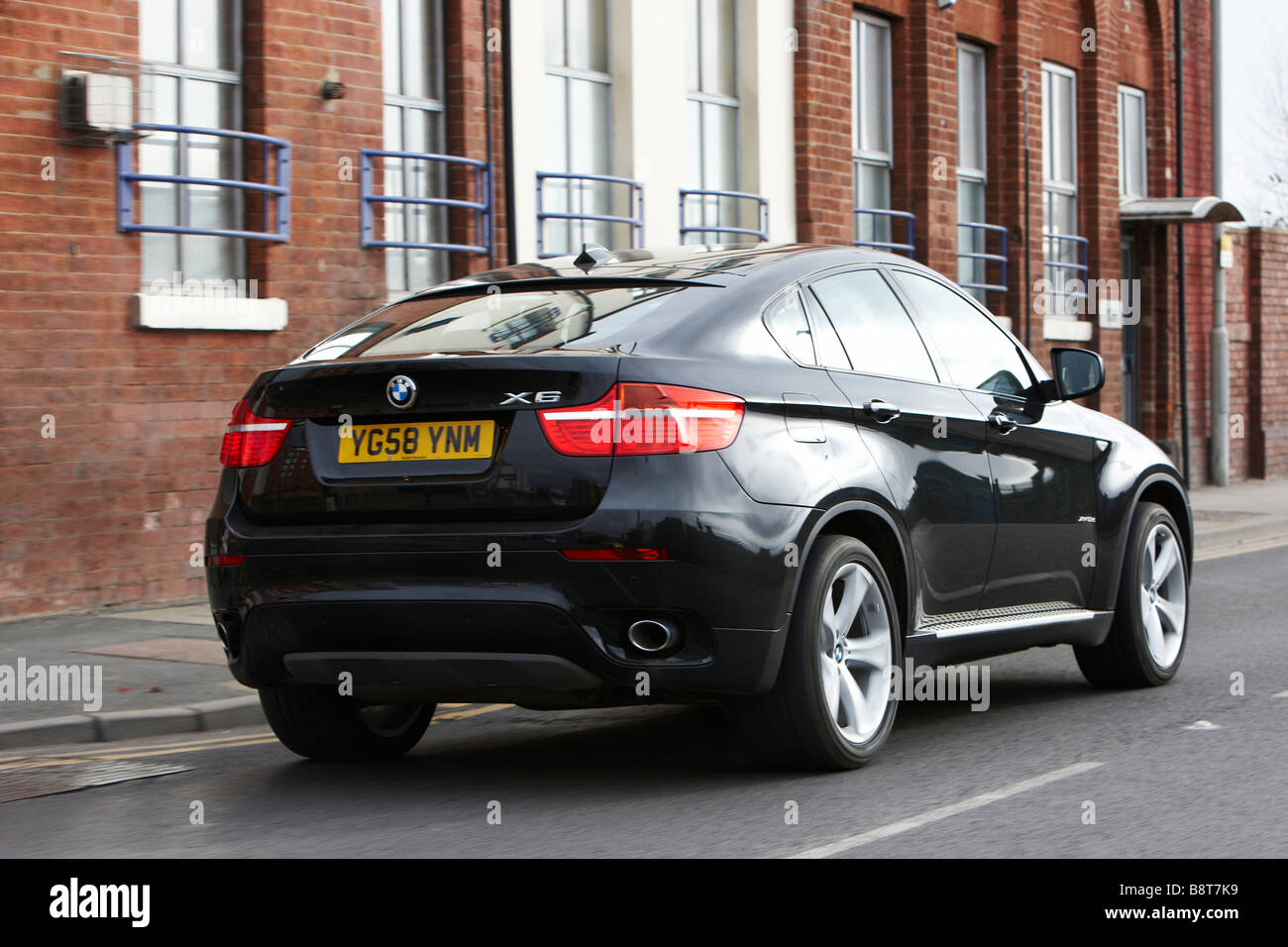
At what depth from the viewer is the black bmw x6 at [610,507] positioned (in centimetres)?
555

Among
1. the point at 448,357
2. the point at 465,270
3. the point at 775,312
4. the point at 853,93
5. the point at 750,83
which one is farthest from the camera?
the point at 853,93

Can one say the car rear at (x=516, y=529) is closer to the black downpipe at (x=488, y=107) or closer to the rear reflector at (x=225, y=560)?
the rear reflector at (x=225, y=560)

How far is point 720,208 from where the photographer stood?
17.8 meters

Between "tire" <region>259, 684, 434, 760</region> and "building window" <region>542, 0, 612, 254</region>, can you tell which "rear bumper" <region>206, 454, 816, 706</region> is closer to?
"tire" <region>259, 684, 434, 760</region>

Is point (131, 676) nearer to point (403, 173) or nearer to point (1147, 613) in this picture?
point (1147, 613)

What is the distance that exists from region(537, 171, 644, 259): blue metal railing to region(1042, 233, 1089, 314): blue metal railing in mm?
7934

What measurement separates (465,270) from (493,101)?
137 cm

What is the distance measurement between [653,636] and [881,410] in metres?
1.31

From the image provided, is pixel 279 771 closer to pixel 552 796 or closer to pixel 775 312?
pixel 552 796

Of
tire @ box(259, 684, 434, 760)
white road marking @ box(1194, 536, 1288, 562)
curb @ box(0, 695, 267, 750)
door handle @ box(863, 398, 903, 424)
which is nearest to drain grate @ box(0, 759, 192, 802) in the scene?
curb @ box(0, 695, 267, 750)

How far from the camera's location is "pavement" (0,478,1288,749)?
296 inches

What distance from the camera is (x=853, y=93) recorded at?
19.8 meters

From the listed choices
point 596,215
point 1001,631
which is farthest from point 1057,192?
point 1001,631
